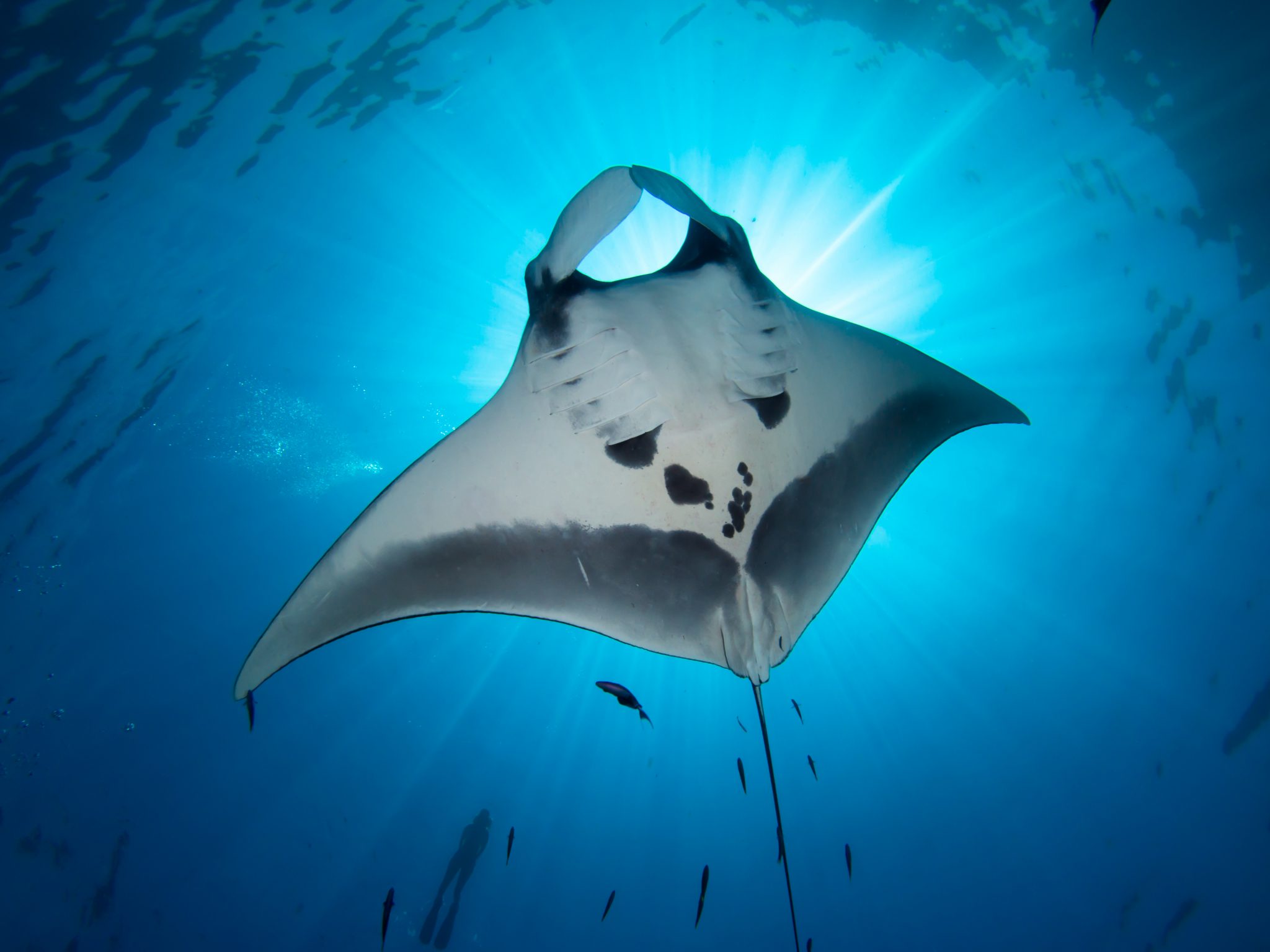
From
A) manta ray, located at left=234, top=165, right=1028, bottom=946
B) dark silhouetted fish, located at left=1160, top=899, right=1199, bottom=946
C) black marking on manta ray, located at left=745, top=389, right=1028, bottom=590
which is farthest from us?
dark silhouetted fish, located at left=1160, top=899, right=1199, bottom=946

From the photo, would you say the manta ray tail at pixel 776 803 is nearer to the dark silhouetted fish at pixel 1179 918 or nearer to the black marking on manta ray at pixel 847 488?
the black marking on manta ray at pixel 847 488

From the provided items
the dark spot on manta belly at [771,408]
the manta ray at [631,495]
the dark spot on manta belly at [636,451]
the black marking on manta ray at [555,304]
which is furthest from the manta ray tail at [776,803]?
the black marking on manta ray at [555,304]

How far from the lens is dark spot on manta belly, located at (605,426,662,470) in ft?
8.25

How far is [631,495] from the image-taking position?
2.49 meters

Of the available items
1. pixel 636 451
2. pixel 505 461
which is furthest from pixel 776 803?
pixel 505 461

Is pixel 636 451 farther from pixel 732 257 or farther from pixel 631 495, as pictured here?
pixel 732 257

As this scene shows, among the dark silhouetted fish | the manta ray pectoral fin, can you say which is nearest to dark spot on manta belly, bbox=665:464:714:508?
the manta ray pectoral fin

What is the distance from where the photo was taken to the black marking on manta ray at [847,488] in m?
2.48

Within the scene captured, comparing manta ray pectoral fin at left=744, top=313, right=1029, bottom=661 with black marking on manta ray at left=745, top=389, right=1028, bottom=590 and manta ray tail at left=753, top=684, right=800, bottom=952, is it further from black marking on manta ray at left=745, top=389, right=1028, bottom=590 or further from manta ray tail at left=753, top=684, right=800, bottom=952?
manta ray tail at left=753, top=684, right=800, bottom=952

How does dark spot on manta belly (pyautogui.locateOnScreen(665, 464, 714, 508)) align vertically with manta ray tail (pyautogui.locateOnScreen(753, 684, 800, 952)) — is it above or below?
above

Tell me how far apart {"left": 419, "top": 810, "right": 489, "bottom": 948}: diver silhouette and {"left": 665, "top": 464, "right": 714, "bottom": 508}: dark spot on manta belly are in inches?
804

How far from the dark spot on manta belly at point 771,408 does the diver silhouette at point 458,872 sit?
20.6 metres

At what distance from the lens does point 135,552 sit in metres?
12.8

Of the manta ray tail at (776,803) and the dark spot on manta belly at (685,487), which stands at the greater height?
the dark spot on manta belly at (685,487)
